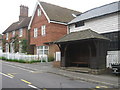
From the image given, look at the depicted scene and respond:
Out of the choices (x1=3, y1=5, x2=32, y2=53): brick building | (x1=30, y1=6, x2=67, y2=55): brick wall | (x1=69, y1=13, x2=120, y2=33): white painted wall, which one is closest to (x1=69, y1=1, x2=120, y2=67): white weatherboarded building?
(x1=69, y1=13, x2=120, y2=33): white painted wall

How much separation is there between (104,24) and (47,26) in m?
12.1

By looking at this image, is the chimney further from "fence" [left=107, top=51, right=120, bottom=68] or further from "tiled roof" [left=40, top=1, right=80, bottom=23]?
"fence" [left=107, top=51, right=120, bottom=68]

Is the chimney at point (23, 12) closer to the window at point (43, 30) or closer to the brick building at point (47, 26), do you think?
the brick building at point (47, 26)

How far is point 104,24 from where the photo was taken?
1477 cm

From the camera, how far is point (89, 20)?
641 inches

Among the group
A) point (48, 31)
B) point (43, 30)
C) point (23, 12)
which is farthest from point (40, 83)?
point (23, 12)

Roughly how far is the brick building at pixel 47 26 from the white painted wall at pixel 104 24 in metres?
8.88

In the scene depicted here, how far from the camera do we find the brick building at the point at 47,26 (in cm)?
2478

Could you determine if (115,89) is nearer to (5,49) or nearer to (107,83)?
(107,83)

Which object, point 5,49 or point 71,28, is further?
point 5,49

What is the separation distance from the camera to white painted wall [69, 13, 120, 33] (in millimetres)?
13851

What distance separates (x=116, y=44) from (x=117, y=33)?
97 centimetres

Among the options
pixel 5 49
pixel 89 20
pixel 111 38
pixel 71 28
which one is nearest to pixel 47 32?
pixel 71 28

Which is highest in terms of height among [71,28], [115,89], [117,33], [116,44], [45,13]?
[45,13]
